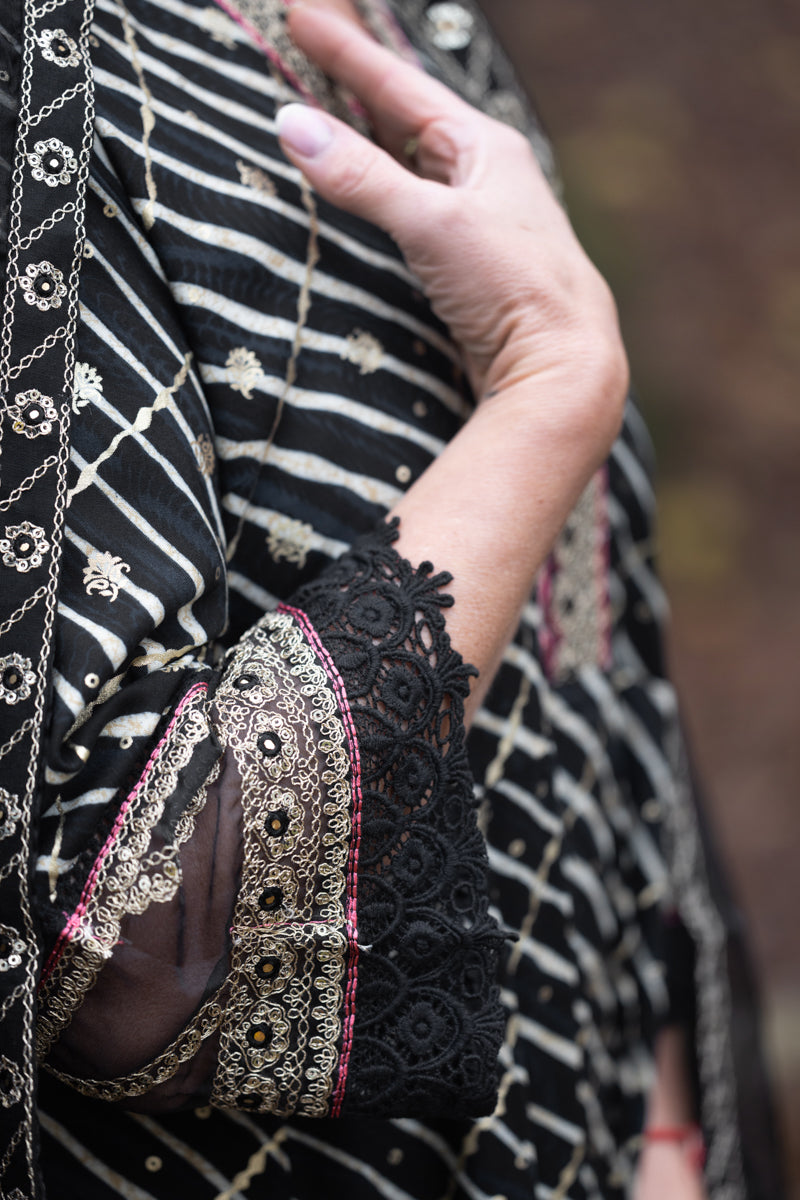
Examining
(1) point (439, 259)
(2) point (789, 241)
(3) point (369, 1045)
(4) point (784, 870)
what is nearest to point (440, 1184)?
(3) point (369, 1045)

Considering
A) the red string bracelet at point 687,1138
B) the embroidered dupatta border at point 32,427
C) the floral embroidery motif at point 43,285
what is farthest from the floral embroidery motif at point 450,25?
the red string bracelet at point 687,1138

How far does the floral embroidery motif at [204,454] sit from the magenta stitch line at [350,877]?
135 mm

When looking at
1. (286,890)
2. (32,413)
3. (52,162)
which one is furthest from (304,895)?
(52,162)

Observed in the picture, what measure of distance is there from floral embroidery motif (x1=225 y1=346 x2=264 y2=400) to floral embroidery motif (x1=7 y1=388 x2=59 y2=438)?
16 cm

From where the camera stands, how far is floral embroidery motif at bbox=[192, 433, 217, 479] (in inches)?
26.4

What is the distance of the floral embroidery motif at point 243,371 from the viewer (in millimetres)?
723

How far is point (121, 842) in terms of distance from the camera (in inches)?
23.1

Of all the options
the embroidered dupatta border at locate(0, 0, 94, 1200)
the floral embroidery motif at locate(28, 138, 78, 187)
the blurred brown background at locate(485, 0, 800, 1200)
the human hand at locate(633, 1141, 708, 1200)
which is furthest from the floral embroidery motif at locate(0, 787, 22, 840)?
the blurred brown background at locate(485, 0, 800, 1200)

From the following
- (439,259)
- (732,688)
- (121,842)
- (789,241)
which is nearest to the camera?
(121,842)

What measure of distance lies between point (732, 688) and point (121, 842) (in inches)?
115

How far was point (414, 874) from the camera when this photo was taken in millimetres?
660

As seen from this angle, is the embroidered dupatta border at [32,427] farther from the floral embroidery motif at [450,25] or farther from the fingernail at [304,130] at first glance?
the floral embroidery motif at [450,25]

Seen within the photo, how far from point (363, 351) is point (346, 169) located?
0.14 metres

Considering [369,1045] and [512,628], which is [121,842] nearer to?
[369,1045]
